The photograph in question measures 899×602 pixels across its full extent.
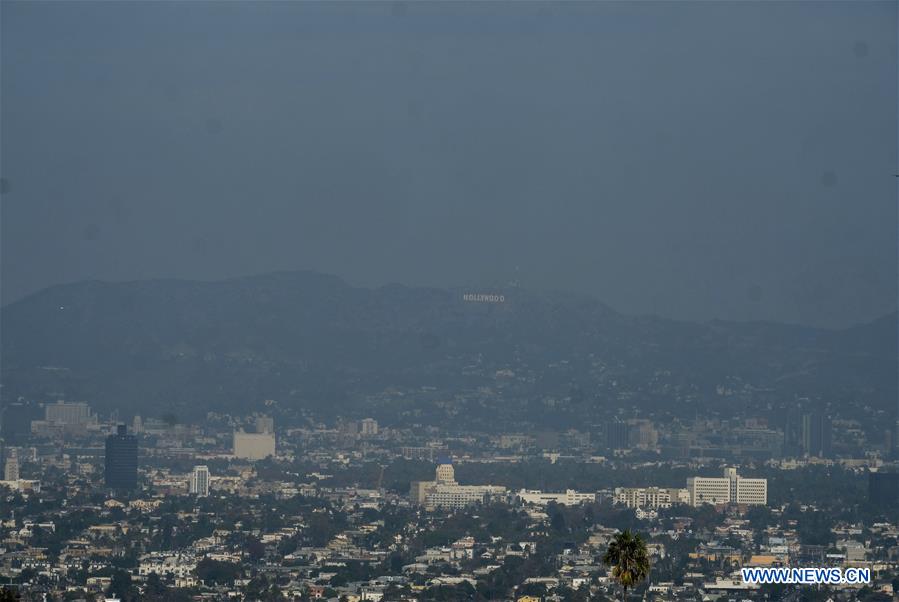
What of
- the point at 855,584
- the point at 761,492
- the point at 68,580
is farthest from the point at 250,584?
the point at 761,492

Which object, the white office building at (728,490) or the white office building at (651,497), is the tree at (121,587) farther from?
the white office building at (728,490)

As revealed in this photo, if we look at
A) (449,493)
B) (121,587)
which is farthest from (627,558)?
(449,493)

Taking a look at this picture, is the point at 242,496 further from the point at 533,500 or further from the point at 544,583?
the point at 544,583

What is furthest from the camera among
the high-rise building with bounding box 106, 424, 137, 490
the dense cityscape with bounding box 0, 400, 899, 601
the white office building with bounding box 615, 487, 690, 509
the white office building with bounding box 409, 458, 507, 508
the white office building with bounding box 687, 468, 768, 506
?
the high-rise building with bounding box 106, 424, 137, 490

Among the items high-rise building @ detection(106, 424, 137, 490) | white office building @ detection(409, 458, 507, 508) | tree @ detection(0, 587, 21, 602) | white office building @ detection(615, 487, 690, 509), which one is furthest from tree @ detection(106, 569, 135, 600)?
high-rise building @ detection(106, 424, 137, 490)

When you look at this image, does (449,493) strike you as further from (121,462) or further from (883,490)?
(883,490)

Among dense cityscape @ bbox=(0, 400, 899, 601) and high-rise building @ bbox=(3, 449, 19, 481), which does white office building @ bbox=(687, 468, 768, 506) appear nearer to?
dense cityscape @ bbox=(0, 400, 899, 601)

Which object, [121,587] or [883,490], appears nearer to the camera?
[121,587]
